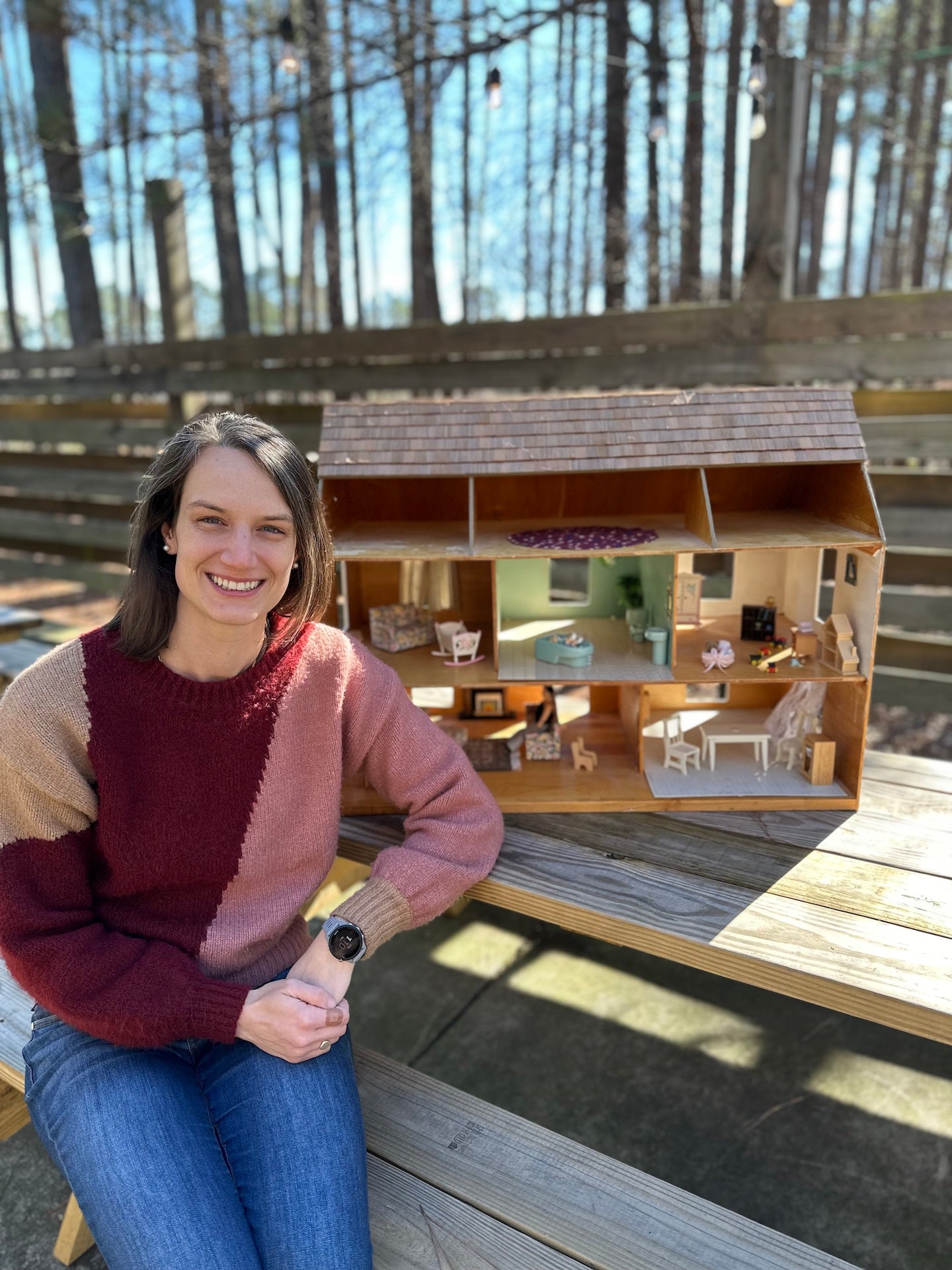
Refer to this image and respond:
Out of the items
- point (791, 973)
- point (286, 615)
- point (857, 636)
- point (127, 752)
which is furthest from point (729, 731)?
point (127, 752)

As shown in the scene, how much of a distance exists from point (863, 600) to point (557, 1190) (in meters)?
1.46

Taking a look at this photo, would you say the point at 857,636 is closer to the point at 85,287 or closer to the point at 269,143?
the point at 269,143

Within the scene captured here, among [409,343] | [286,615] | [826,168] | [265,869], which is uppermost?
[826,168]

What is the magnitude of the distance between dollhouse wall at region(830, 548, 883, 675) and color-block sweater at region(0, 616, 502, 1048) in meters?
1.03

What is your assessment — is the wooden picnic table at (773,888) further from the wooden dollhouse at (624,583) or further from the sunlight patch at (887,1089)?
the sunlight patch at (887,1089)

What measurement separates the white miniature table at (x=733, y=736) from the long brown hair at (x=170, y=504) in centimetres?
126

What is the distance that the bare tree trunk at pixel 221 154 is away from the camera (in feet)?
17.6

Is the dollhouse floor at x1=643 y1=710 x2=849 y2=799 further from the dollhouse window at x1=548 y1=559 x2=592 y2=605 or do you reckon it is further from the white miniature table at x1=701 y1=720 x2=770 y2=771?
the dollhouse window at x1=548 y1=559 x2=592 y2=605

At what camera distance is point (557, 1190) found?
1555 mm

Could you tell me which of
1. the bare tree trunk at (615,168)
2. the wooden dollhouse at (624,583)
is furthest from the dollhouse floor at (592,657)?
the bare tree trunk at (615,168)

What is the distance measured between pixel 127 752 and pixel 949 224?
31.5 ft

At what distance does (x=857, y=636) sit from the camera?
2.09 metres

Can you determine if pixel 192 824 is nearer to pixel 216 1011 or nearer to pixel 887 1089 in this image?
pixel 216 1011

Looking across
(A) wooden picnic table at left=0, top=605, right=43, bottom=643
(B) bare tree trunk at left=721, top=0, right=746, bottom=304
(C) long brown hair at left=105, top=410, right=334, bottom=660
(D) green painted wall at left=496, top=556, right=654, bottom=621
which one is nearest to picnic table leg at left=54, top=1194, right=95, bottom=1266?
(C) long brown hair at left=105, top=410, right=334, bottom=660
